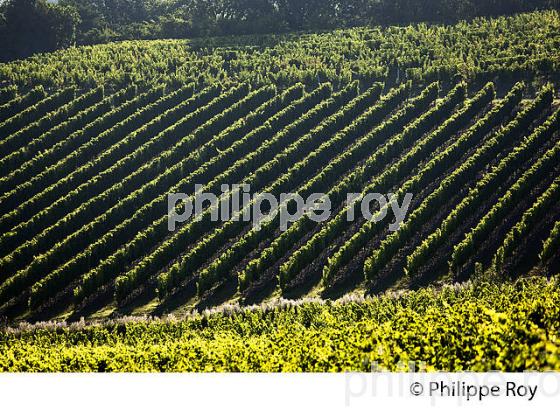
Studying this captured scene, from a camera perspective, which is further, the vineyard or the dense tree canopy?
the dense tree canopy

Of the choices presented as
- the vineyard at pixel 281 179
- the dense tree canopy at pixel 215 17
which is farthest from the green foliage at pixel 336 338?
the dense tree canopy at pixel 215 17

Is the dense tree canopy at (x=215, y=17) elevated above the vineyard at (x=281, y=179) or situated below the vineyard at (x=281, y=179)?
above

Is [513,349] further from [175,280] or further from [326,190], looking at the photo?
[326,190]

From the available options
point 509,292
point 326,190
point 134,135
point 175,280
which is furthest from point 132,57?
point 509,292

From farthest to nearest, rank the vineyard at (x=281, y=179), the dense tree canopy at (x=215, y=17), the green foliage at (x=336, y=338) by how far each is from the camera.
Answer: the dense tree canopy at (x=215, y=17) → the vineyard at (x=281, y=179) → the green foliage at (x=336, y=338)

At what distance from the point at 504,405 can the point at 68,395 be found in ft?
32.7

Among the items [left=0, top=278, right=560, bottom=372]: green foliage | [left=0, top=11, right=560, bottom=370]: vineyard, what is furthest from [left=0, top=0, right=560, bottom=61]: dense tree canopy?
[left=0, top=278, right=560, bottom=372]: green foliage

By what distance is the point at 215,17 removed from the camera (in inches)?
2665

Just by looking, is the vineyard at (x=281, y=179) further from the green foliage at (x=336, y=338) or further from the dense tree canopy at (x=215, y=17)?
the dense tree canopy at (x=215, y=17)

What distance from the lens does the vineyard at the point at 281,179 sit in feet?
90.4

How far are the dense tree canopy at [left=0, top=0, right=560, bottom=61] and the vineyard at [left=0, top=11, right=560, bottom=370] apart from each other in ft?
25.1

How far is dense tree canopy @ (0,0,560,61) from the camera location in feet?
201

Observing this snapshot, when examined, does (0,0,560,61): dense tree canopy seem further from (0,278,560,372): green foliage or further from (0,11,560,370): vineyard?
(0,278,560,372): green foliage

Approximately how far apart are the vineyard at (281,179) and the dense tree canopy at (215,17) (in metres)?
7.66
